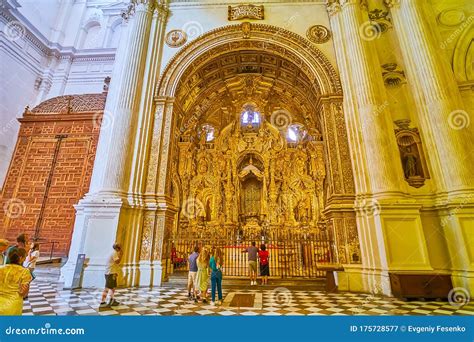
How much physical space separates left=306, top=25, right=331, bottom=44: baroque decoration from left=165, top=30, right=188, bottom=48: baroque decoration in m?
4.63

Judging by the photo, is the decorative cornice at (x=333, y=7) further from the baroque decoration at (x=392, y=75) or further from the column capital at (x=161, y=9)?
the column capital at (x=161, y=9)

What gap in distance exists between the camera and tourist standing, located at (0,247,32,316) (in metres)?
2.22

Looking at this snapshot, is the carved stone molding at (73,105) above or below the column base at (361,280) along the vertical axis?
above

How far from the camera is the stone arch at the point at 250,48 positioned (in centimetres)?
842

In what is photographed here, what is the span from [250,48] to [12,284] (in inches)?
380

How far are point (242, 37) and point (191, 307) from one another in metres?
8.95

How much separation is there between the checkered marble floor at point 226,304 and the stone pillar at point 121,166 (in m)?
0.88

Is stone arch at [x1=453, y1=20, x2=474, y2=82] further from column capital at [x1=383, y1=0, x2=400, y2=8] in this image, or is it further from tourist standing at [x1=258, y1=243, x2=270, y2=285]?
tourist standing at [x1=258, y1=243, x2=270, y2=285]

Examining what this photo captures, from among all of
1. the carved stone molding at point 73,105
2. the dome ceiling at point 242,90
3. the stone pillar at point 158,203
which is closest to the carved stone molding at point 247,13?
the dome ceiling at point 242,90

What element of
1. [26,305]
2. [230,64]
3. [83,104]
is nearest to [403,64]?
[230,64]

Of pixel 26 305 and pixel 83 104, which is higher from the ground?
pixel 83 104

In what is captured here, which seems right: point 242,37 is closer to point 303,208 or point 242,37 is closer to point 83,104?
point 83,104

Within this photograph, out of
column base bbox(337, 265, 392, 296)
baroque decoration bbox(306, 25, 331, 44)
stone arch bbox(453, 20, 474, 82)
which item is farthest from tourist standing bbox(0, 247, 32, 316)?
stone arch bbox(453, 20, 474, 82)

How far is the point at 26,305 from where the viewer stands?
4.17m
